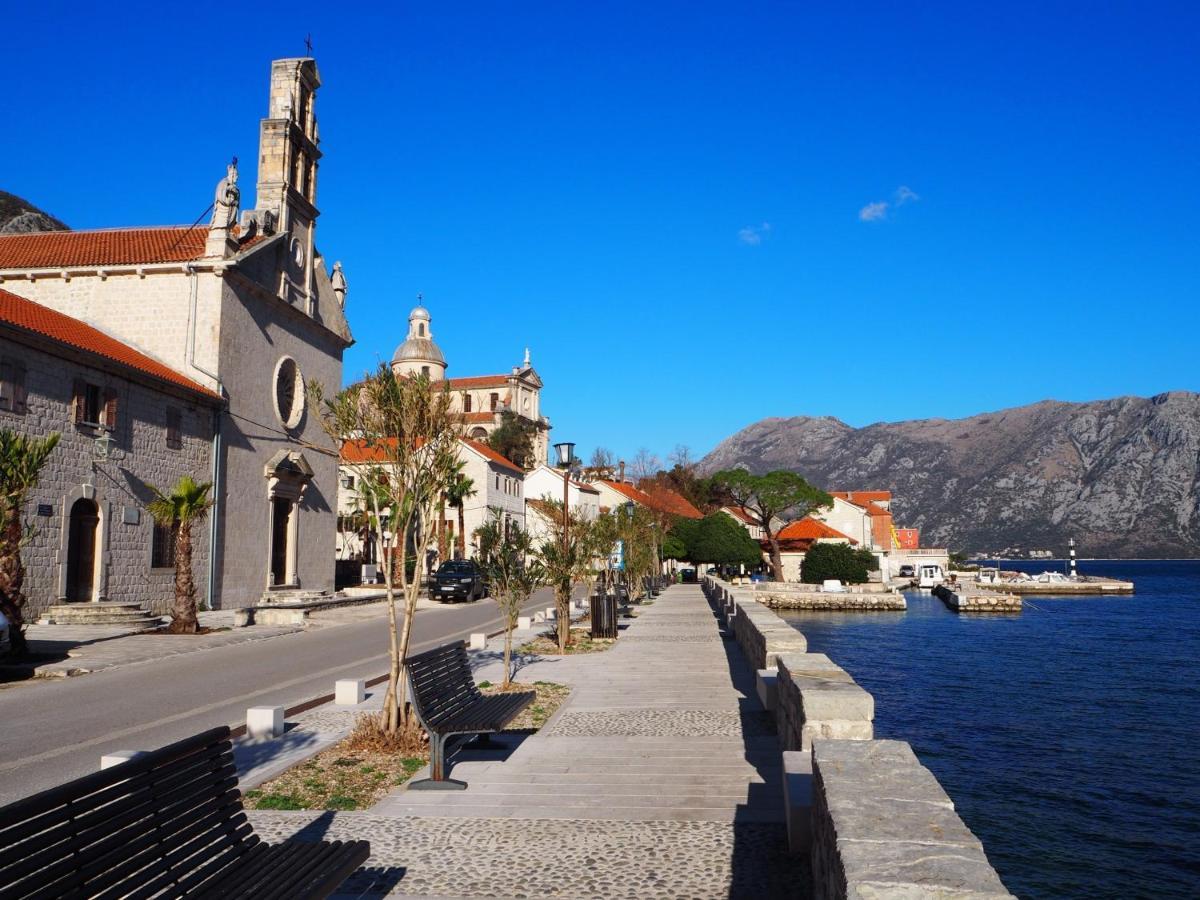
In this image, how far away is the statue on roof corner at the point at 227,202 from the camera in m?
28.9

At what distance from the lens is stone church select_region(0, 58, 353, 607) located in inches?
921

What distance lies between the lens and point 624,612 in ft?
90.3

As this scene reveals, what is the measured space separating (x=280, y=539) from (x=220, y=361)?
299 inches

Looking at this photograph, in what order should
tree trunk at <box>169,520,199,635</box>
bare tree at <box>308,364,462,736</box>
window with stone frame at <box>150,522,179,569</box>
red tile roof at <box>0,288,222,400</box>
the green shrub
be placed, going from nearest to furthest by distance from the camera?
1. bare tree at <box>308,364,462,736</box>
2. tree trunk at <box>169,520,199,635</box>
3. red tile roof at <box>0,288,222,400</box>
4. window with stone frame at <box>150,522,179,569</box>
5. the green shrub

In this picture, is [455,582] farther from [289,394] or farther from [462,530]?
[462,530]

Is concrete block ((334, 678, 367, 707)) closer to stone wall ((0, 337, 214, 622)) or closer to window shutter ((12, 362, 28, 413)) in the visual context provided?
stone wall ((0, 337, 214, 622))

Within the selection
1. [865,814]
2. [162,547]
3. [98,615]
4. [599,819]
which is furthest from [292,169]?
[865,814]

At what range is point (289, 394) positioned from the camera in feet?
111

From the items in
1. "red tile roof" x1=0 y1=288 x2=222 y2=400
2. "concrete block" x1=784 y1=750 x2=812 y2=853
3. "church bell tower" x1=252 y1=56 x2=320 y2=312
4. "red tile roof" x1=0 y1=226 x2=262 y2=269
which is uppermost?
"church bell tower" x1=252 y1=56 x2=320 y2=312

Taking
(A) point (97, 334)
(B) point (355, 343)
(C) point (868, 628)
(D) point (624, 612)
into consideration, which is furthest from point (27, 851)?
(C) point (868, 628)

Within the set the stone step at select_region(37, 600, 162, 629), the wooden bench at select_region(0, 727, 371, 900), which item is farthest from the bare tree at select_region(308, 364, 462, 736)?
the stone step at select_region(37, 600, 162, 629)

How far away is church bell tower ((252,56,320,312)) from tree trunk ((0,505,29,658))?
1836 centimetres

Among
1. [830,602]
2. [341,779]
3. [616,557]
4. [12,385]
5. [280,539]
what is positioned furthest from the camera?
[830,602]

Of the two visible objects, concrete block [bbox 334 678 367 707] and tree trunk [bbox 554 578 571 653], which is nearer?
concrete block [bbox 334 678 367 707]
